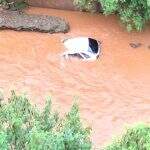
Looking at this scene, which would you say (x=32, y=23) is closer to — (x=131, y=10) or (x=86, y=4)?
(x=86, y=4)

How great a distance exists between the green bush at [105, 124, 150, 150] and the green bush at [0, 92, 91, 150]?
34 centimetres

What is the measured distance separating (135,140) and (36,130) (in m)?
0.99

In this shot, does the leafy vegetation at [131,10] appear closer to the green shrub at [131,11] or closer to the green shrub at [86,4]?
the green shrub at [131,11]

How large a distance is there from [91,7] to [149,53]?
1868 millimetres

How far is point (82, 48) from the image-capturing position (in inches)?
440

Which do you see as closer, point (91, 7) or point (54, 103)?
point (54, 103)

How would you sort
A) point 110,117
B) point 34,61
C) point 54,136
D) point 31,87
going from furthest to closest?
point 34,61, point 31,87, point 110,117, point 54,136

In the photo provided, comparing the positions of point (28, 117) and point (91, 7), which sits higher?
point (28, 117)

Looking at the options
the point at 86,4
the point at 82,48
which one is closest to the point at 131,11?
the point at 86,4

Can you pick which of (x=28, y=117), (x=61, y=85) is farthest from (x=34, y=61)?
(x=28, y=117)

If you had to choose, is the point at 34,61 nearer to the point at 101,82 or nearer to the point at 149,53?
the point at 101,82

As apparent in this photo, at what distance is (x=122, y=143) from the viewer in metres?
4.88

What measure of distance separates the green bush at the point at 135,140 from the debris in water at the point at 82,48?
6.27m

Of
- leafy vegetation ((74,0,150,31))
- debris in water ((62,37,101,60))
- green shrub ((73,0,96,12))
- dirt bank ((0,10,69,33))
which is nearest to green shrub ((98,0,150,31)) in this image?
leafy vegetation ((74,0,150,31))
